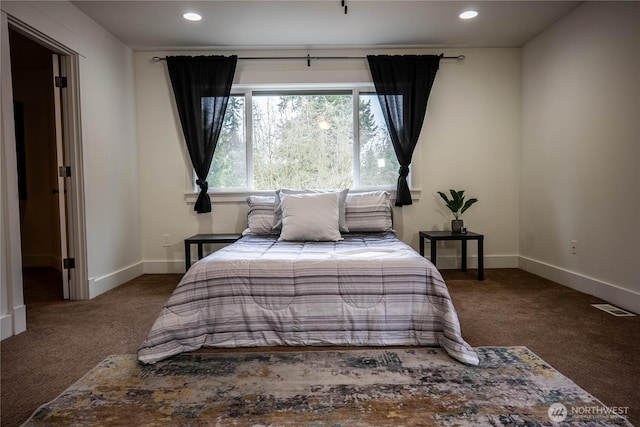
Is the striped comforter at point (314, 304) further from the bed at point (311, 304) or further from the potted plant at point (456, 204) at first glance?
the potted plant at point (456, 204)

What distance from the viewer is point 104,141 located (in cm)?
341

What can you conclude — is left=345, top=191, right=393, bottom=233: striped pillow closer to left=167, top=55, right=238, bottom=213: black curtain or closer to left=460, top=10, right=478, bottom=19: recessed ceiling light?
left=167, top=55, right=238, bottom=213: black curtain

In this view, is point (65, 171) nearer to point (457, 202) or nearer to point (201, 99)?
point (201, 99)

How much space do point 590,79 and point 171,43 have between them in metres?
3.92

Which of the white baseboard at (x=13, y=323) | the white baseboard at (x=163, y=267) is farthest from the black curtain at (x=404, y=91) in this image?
the white baseboard at (x=13, y=323)

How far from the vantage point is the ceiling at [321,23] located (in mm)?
3059

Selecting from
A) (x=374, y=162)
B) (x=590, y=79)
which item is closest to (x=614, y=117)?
(x=590, y=79)

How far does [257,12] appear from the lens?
3.16 metres

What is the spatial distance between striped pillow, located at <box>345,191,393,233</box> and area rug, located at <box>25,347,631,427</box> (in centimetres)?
155

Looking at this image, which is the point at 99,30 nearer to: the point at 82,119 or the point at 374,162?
the point at 82,119

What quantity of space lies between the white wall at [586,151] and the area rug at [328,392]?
1529 mm

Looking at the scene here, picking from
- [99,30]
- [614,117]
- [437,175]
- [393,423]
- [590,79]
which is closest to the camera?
[393,423]

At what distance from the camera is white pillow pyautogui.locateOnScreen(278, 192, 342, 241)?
3051 mm

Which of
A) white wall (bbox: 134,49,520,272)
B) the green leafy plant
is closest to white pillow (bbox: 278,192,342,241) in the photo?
white wall (bbox: 134,49,520,272)
